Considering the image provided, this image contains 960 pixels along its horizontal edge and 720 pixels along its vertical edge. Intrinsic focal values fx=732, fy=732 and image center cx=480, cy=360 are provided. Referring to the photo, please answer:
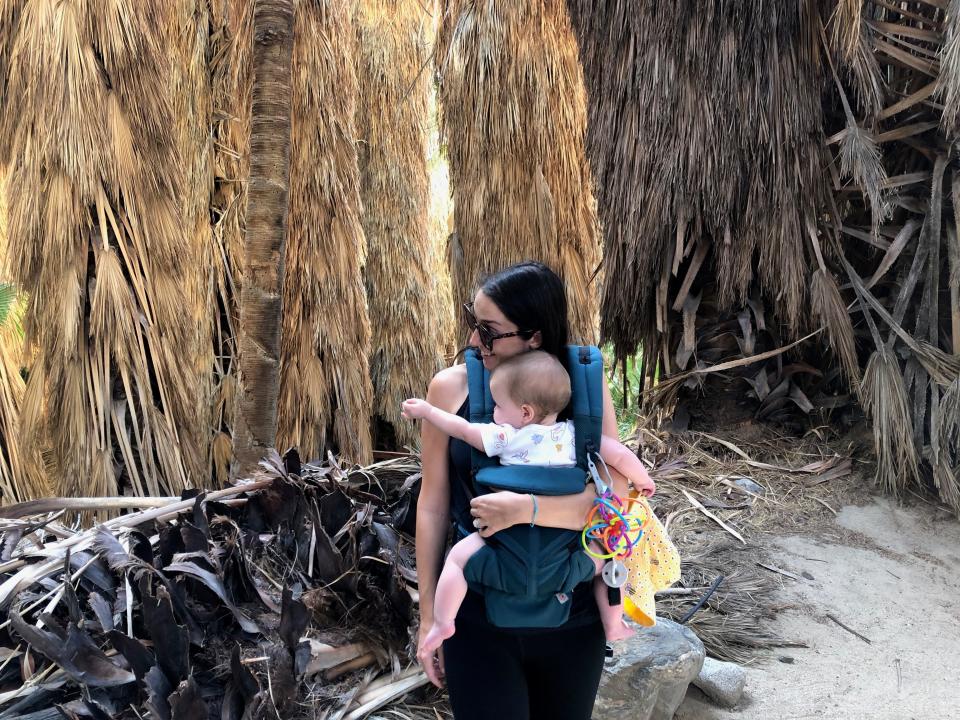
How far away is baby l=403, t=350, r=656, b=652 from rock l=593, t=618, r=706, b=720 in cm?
107

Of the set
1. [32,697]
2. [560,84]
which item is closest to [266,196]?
[32,697]

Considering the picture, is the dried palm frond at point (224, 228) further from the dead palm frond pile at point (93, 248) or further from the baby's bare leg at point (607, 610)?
the baby's bare leg at point (607, 610)

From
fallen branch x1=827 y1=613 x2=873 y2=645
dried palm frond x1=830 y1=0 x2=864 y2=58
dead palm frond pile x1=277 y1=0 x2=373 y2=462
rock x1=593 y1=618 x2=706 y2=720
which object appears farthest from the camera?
dead palm frond pile x1=277 y1=0 x2=373 y2=462

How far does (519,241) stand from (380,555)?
3.55 metres

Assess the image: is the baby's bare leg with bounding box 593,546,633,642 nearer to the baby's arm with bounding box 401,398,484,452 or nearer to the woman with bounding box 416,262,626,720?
the woman with bounding box 416,262,626,720

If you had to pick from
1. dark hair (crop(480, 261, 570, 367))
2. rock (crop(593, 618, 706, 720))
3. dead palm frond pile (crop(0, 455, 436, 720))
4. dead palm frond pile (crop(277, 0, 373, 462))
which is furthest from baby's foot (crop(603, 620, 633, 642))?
dead palm frond pile (crop(277, 0, 373, 462))

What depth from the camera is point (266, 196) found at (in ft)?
11.9

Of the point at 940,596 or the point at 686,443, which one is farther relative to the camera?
the point at 686,443

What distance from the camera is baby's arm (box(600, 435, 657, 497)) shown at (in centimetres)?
171

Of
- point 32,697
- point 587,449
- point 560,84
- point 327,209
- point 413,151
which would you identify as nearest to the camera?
point 587,449

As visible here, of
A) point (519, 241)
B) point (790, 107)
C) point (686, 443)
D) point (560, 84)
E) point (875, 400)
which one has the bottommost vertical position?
point (686, 443)

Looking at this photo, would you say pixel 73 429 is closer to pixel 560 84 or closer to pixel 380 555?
pixel 380 555

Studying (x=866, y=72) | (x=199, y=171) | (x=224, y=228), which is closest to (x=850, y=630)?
(x=866, y=72)

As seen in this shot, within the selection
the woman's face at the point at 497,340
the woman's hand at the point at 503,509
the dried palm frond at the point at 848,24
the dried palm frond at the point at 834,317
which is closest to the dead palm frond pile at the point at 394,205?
the dried palm frond at the point at 834,317
